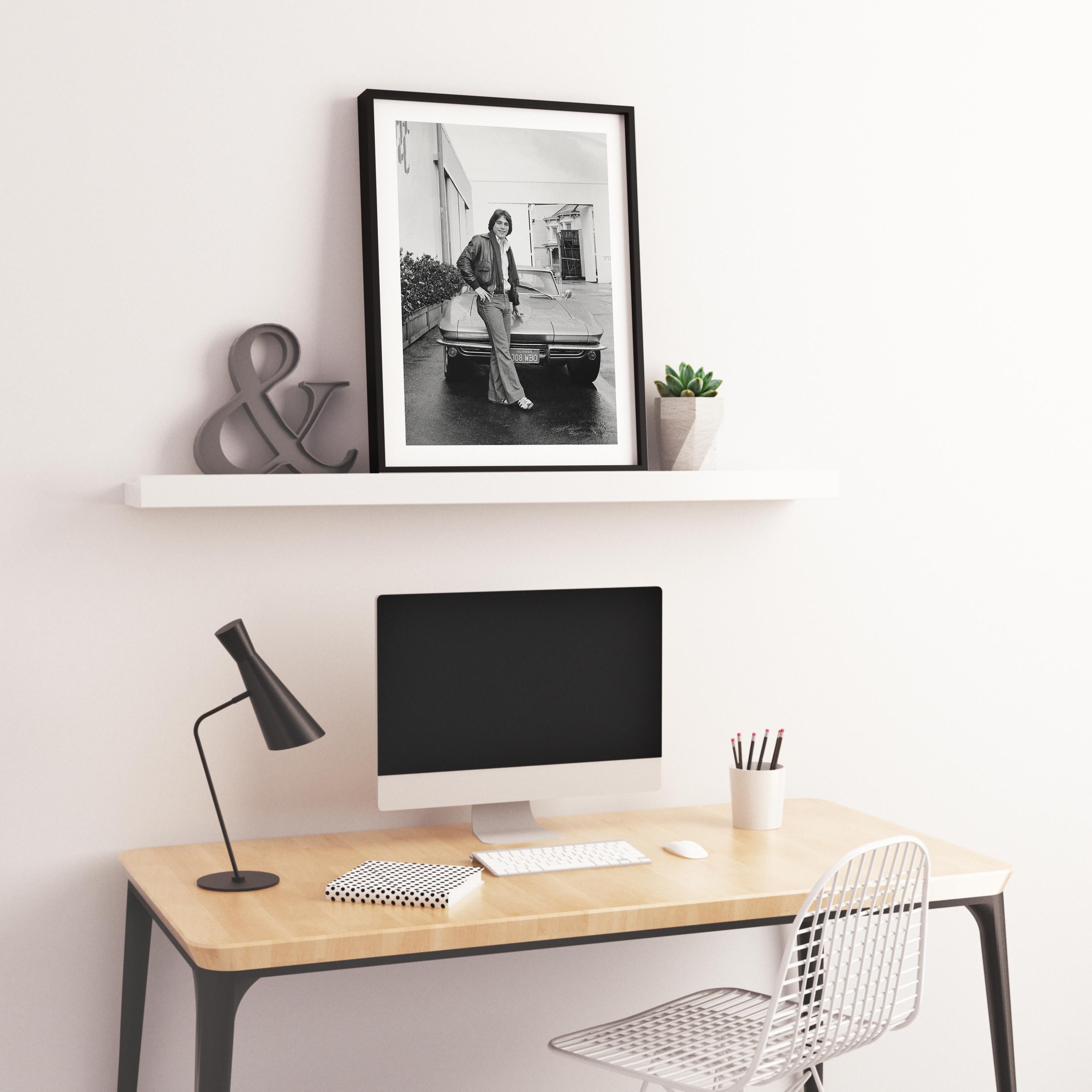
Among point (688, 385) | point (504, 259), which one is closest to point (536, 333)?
point (504, 259)

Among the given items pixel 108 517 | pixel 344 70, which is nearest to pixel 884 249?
pixel 344 70

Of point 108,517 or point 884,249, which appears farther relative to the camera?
point 884,249

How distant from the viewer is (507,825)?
239cm

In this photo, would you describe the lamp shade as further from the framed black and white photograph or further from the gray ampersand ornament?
the framed black and white photograph

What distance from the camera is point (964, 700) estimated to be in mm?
2943

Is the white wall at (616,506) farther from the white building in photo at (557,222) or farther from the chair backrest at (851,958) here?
the chair backrest at (851,958)

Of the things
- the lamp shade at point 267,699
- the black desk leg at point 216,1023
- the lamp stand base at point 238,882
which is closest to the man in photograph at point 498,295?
the lamp shade at point 267,699

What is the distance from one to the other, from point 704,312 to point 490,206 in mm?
510

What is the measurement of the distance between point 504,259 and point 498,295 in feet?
0.24

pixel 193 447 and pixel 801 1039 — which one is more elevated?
pixel 193 447

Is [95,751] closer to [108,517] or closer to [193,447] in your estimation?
[108,517]

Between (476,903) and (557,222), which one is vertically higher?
(557,222)

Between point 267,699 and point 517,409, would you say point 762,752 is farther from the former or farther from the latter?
point 267,699

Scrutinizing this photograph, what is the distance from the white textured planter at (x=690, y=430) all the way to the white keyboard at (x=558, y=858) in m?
0.76
